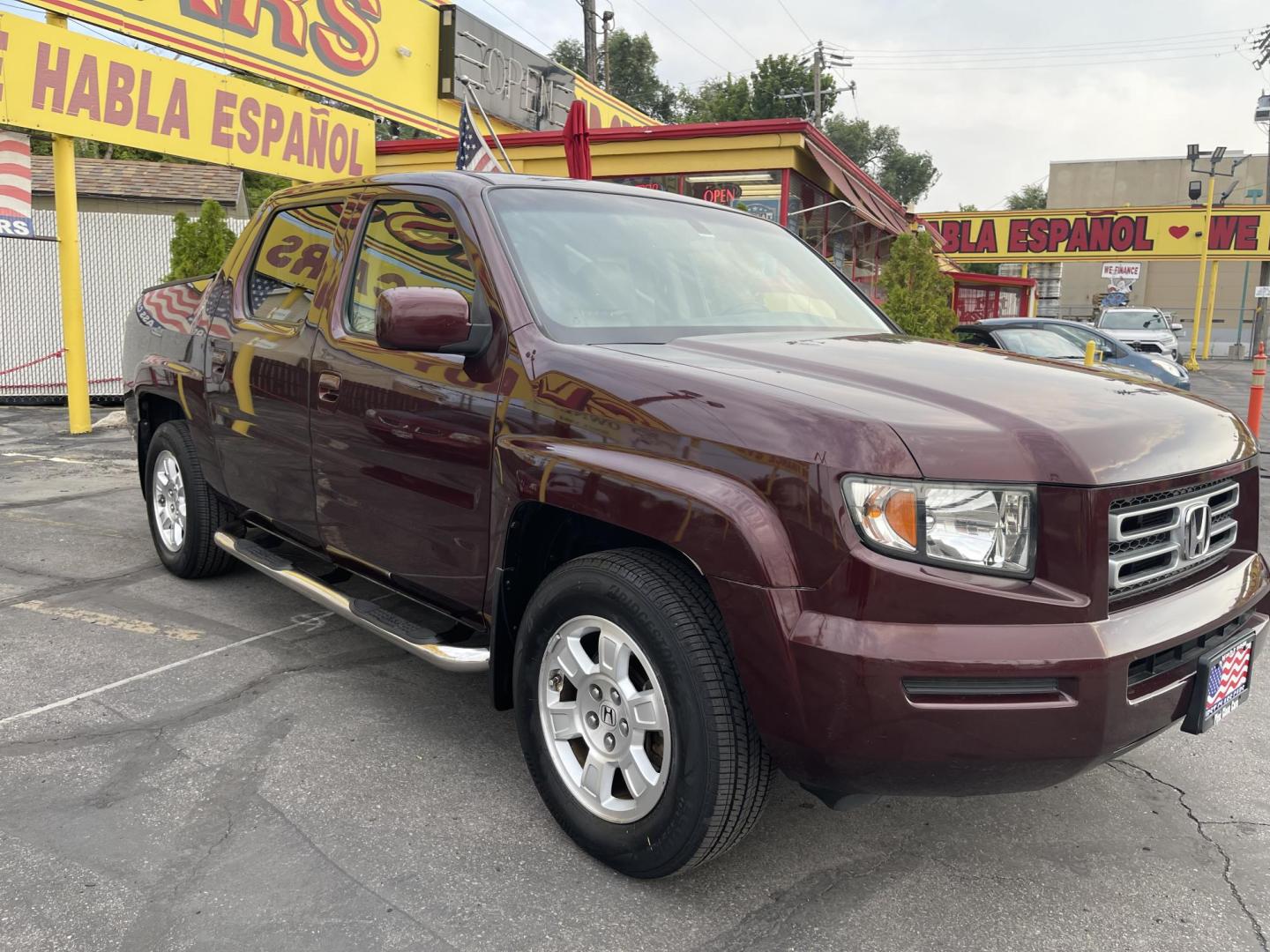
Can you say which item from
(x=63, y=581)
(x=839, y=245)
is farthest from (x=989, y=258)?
(x=63, y=581)

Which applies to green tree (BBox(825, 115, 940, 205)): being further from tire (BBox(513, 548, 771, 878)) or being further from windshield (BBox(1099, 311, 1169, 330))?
tire (BBox(513, 548, 771, 878))

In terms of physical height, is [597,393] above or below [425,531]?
above

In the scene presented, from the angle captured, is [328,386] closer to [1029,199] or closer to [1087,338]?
[1087,338]

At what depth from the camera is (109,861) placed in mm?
2734

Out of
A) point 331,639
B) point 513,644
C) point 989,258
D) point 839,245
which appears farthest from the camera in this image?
point 989,258

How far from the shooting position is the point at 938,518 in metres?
2.24

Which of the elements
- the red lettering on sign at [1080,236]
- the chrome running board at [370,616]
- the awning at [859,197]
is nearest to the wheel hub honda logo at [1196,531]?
the chrome running board at [370,616]

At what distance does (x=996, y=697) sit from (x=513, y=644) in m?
1.44

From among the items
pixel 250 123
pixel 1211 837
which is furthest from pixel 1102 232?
pixel 1211 837

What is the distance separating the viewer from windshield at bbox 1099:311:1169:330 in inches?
1019

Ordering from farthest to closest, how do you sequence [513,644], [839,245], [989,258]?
[989,258] → [839,245] → [513,644]

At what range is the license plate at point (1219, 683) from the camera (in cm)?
246

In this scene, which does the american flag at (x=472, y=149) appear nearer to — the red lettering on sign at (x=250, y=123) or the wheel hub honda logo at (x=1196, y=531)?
the red lettering on sign at (x=250, y=123)

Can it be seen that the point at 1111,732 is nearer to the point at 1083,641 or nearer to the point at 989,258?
the point at 1083,641
